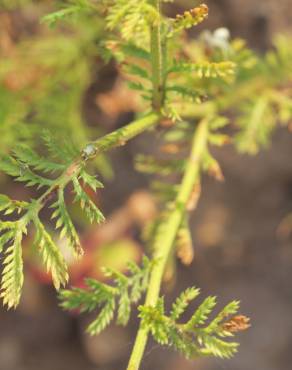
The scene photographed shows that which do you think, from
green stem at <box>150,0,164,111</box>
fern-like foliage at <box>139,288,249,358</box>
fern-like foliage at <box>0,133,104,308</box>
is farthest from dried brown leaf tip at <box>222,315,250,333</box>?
green stem at <box>150,0,164,111</box>

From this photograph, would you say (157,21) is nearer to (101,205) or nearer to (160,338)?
(160,338)

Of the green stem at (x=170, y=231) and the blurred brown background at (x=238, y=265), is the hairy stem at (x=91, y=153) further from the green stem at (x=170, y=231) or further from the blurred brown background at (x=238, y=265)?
the blurred brown background at (x=238, y=265)

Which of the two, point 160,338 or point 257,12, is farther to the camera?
point 257,12

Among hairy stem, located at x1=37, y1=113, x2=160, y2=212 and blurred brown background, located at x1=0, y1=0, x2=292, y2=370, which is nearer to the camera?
hairy stem, located at x1=37, y1=113, x2=160, y2=212

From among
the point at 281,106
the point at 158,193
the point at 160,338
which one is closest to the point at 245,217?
the point at 281,106

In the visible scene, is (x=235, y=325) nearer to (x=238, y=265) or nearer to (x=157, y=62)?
(x=157, y=62)

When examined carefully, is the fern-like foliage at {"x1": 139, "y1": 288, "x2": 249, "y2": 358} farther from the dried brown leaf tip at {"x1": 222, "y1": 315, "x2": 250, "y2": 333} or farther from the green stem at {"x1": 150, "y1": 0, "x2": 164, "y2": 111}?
the green stem at {"x1": 150, "y1": 0, "x2": 164, "y2": 111}
